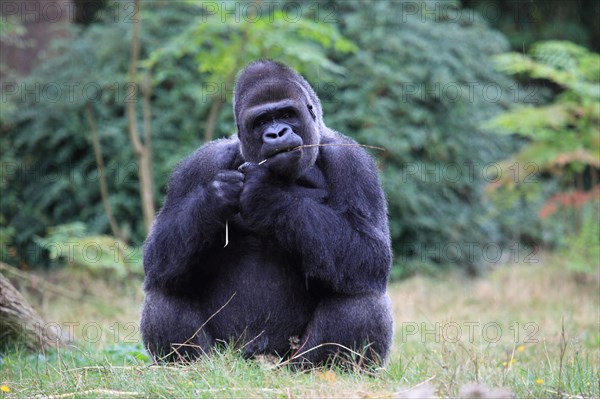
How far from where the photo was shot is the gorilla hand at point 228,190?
473 centimetres

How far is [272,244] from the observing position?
5.08 meters

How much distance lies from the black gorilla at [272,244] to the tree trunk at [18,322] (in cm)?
121

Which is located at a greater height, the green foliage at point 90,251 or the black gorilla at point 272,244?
the black gorilla at point 272,244

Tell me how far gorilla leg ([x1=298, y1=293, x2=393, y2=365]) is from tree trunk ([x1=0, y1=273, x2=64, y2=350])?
6.62ft

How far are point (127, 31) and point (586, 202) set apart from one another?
6.71 meters

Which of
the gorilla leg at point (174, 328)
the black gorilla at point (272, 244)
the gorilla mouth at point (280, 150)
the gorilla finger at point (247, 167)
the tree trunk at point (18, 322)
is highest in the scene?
the gorilla mouth at point (280, 150)

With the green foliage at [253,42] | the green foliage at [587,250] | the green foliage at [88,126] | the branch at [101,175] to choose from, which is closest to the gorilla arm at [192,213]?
the green foliage at [253,42]

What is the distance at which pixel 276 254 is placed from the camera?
16.7ft

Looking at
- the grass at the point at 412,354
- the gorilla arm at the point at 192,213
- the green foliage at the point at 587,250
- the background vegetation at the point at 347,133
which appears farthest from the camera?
the green foliage at the point at 587,250

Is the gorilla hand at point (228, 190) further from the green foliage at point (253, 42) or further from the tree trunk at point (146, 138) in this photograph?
the tree trunk at point (146, 138)

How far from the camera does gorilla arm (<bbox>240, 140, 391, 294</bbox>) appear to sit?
15.4ft

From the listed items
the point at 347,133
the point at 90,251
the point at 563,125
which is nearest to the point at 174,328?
the point at 90,251

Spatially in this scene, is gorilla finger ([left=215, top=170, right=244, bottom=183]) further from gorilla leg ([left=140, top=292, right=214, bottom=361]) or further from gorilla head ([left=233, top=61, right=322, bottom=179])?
gorilla leg ([left=140, top=292, right=214, bottom=361])

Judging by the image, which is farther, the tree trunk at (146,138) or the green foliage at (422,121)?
the green foliage at (422,121)
